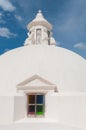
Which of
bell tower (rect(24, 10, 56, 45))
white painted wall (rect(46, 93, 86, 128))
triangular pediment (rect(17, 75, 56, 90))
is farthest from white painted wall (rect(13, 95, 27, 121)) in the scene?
bell tower (rect(24, 10, 56, 45))

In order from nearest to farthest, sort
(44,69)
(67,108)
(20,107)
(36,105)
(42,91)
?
(67,108) → (20,107) → (42,91) → (36,105) → (44,69)

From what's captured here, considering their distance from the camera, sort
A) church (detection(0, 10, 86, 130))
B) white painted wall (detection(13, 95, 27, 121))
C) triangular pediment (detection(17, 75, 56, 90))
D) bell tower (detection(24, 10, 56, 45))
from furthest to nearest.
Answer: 1. bell tower (detection(24, 10, 56, 45))
2. triangular pediment (detection(17, 75, 56, 90))
3. white painted wall (detection(13, 95, 27, 121))
4. church (detection(0, 10, 86, 130))

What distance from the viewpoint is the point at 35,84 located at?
1330 cm

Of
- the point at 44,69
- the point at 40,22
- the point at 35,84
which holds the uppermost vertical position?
the point at 40,22

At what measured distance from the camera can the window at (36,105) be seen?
525 inches

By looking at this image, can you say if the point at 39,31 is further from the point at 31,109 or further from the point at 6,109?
the point at 6,109

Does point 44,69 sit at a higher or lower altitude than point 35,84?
higher

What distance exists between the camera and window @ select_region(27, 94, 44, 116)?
13328mm

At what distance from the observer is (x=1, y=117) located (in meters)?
12.6

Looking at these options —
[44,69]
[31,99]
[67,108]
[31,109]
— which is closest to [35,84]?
[31,99]

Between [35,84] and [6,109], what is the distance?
94.4 inches

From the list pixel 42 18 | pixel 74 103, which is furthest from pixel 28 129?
pixel 42 18

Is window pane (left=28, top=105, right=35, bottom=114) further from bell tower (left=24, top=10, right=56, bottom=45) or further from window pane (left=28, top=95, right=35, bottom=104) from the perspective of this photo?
bell tower (left=24, top=10, right=56, bottom=45)

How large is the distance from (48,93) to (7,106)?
8.90 ft
